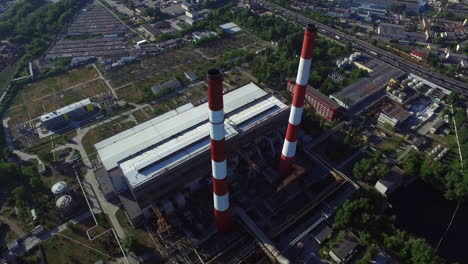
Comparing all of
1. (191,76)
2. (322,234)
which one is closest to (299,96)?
(322,234)

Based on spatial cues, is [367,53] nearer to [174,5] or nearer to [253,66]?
[253,66]

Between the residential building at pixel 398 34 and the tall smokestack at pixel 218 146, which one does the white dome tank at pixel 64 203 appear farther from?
the residential building at pixel 398 34

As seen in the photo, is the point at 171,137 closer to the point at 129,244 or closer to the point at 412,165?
the point at 129,244

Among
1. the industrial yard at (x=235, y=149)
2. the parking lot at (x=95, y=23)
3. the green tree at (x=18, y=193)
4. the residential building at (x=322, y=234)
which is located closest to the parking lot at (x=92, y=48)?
the industrial yard at (x=235, y=149)

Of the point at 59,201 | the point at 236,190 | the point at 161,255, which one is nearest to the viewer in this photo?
the point at 161,255

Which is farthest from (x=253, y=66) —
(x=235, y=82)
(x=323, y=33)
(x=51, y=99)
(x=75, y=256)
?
(x=75, y=256)

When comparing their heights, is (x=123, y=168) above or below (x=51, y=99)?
above

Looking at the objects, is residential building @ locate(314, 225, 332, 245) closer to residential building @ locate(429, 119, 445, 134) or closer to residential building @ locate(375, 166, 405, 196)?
residential building @ locate(375, 166, 405, 196)
